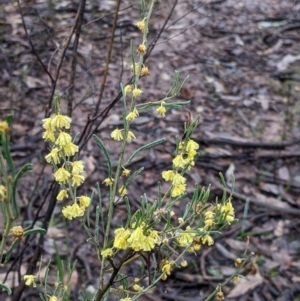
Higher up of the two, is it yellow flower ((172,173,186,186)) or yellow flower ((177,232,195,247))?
yellow flower ((172,173,186,186))

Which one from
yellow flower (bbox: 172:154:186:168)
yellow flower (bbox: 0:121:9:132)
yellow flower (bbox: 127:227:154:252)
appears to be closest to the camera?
yellow flower (bbox: 0:121:9:132)

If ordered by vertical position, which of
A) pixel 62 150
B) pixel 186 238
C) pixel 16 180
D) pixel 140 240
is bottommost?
pixel 186 238

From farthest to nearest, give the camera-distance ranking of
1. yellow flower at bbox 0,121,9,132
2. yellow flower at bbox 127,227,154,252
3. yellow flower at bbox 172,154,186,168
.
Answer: yellow flower at bbox 172,154,186,168, yellow flower at bbox 127,227,154,252, yellow flower at bbox 0,121,9,132

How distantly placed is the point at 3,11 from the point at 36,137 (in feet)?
5.52

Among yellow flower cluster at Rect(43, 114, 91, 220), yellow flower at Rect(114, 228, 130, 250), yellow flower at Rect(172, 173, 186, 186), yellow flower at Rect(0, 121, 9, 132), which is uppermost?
yellow flower at Rect(0, 121, 9, 132)

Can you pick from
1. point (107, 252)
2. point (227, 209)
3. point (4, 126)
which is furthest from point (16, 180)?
point (227, 209)

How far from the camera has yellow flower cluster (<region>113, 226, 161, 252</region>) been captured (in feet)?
3.13

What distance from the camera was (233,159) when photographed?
327 cm

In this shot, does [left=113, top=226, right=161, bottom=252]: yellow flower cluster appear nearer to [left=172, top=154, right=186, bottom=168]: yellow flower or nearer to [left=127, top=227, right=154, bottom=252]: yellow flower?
[left=127, top=227, right=154, bottom=252]: yellow flower

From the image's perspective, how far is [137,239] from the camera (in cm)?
95

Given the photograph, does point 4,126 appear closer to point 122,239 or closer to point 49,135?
point 49,135

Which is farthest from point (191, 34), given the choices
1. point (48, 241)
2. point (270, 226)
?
point (48, 241)

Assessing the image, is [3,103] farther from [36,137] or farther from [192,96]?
[192,96]

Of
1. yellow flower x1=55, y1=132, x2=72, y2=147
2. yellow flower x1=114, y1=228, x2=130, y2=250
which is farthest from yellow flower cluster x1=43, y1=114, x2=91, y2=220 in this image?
yellow flower x1=114, y1=228, x2=130, y2=250
